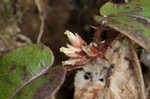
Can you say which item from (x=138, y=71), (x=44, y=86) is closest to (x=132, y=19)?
(x=138, y=71)

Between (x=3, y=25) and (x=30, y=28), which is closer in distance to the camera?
(x=3, y=25)

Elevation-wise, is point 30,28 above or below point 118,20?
below

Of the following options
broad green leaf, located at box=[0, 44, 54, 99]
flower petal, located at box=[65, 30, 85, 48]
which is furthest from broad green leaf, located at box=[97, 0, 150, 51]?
broad green leaf, located at box=[0, 44, 54, 99]

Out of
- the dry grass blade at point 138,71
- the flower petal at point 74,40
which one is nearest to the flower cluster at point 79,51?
the flower petal at point 74,40

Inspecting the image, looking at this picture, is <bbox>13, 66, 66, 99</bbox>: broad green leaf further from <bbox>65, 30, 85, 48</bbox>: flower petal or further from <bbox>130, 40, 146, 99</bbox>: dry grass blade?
<bbox>130, 40, 146, 99</bbox>: dry grass blade

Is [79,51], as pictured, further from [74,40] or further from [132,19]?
[132,19]

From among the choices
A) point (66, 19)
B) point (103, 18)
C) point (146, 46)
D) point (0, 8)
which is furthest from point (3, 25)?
point (146, 46)

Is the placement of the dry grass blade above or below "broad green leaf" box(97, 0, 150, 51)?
below

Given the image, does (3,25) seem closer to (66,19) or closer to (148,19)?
(66,19)
